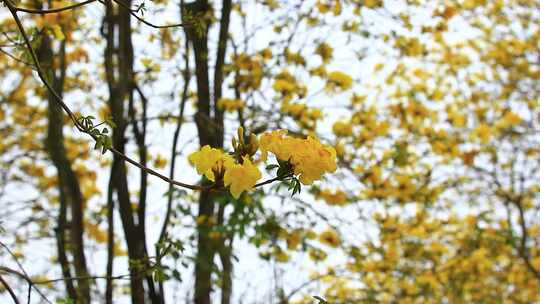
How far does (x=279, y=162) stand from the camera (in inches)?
41.6

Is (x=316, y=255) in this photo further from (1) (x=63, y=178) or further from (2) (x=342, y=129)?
(1) (x=63, y=178)

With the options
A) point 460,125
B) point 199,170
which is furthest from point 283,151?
point 460,125

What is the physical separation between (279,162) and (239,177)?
7cm

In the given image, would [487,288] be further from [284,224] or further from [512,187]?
[284,224]

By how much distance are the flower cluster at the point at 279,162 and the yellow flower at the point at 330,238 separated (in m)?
2.43

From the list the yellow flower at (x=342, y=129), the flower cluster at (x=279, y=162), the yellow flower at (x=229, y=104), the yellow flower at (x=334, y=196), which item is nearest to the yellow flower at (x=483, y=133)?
the yellow flower at (x=342, y=129)

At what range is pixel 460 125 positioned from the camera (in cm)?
475

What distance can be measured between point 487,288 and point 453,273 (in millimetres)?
1021

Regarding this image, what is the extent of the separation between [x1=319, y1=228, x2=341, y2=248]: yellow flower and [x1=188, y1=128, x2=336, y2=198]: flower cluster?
2.43 metres

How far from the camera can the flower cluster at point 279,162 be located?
3.42ft

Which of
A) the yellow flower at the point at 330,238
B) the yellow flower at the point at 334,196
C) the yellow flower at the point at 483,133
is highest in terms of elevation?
the yellow flower at the point at 483,133

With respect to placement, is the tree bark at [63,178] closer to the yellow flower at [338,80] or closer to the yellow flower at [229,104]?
the yellow flower at [229,104]

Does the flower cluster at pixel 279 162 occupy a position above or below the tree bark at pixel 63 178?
below

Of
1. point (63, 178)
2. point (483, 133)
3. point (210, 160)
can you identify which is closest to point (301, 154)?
point (210, 160)
